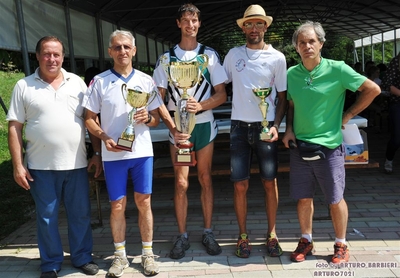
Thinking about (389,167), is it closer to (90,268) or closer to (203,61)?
(203,61)

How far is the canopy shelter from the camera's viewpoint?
21.2ft

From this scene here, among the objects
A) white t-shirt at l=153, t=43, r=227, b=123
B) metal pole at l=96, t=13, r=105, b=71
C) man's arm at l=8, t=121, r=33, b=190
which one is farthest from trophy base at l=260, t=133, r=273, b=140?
metal pole at l=96, t=13, r=105, b=71

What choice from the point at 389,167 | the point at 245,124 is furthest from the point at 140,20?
the point at 245,124

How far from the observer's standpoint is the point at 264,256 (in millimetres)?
3607

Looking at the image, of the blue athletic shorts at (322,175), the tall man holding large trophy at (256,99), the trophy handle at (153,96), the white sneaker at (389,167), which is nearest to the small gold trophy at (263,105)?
the tall man holding large trophy at (256,99)

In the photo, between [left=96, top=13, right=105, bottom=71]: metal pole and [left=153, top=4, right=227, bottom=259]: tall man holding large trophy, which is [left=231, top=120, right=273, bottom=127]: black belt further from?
[left=96, top=13, right=105, bottom=71]: metal pole

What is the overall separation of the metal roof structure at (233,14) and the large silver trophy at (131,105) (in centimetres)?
527

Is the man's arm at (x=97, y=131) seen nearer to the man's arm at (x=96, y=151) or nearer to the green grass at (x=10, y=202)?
the man's arm at (x=96, y=151)

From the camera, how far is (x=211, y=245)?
3.70 meters

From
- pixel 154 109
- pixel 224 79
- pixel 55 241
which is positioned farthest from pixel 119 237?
pixel 224 79

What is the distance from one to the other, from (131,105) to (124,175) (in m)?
0.57

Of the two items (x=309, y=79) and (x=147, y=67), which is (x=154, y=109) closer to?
(x=309, y=79)

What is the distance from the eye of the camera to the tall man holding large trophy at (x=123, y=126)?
3205mm

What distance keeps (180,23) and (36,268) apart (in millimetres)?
2420
